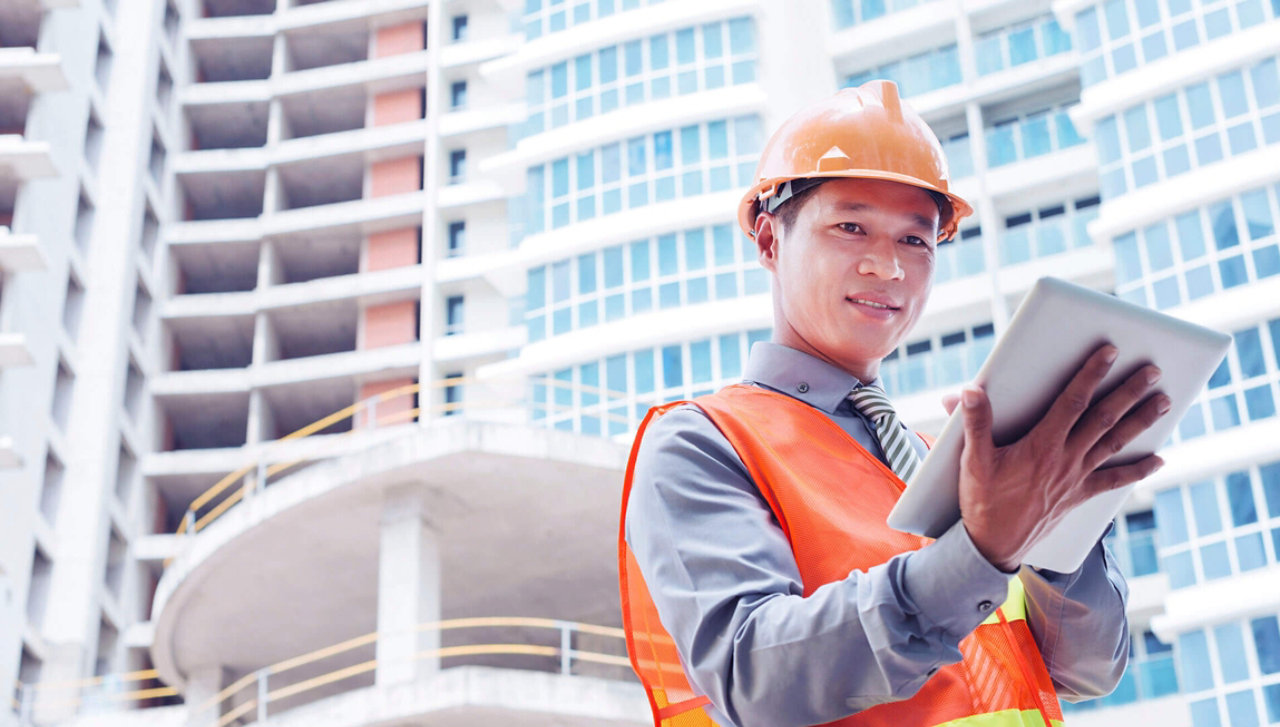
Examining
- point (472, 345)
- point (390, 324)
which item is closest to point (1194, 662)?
point (472, 345)

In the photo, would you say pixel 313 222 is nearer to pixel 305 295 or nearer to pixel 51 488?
pixel 305 295

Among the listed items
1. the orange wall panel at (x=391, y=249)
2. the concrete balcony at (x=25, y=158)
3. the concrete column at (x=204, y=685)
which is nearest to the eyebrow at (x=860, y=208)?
the concrete column at (x=204, y=685)

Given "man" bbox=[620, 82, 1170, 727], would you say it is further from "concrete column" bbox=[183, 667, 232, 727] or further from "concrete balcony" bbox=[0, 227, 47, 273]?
"concrete balcony" bbox=[0, 227, 47, 273]

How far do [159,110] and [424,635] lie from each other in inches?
1461

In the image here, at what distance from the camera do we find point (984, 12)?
4303 cm

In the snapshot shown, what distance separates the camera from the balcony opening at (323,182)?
54156 millimetres

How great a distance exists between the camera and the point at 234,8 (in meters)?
60.6

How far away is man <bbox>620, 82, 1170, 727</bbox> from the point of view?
2328 millimetres

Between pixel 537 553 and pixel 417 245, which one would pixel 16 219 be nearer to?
pixel 417 245

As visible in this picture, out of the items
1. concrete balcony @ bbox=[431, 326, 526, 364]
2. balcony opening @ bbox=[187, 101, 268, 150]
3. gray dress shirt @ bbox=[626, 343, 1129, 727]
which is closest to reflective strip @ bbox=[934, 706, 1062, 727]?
gray dress shirt @ bbox=[626, 343, 1129, 727]

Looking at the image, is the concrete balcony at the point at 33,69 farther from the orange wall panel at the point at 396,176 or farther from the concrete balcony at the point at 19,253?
the orange wall panel at the point at 396,176

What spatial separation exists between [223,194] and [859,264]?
56867 mm

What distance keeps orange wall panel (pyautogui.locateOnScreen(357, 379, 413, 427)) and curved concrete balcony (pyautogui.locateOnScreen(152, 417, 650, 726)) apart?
20.4 metres

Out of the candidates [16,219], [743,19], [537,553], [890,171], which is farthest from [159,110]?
[890,171]
